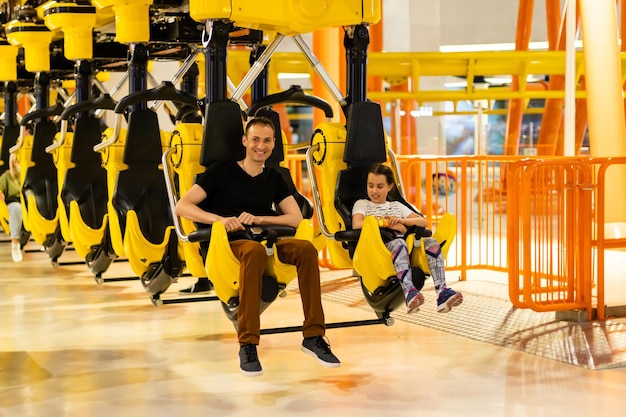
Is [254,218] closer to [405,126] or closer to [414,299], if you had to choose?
[414,299]

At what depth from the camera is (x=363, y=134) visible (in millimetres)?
5422

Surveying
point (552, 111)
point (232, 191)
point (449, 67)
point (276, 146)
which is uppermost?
point (449, 67)

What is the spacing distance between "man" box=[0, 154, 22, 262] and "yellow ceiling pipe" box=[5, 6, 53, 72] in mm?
1563

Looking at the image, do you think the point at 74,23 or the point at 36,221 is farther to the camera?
the point at 36,221

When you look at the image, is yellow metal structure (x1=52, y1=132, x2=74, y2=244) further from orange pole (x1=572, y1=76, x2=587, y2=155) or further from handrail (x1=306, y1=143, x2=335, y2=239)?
orange pole (x1=572, y1=76, x2=587, y2=155)

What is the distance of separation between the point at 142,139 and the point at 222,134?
170cm

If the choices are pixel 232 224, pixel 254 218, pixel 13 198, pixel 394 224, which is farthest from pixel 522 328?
pixel 13 198

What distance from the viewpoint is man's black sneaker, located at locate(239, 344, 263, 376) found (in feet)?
15.2

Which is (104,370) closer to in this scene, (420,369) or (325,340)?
(325,340)

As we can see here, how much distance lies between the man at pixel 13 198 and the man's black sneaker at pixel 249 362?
5.76 meters

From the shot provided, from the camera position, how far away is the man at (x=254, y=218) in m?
4.67

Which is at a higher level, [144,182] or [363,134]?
[363,134]

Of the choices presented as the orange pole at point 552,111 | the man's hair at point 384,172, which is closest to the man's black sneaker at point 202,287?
the man's hair at point 384,172

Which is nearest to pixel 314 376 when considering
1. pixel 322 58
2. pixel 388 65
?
pixel 322 58
